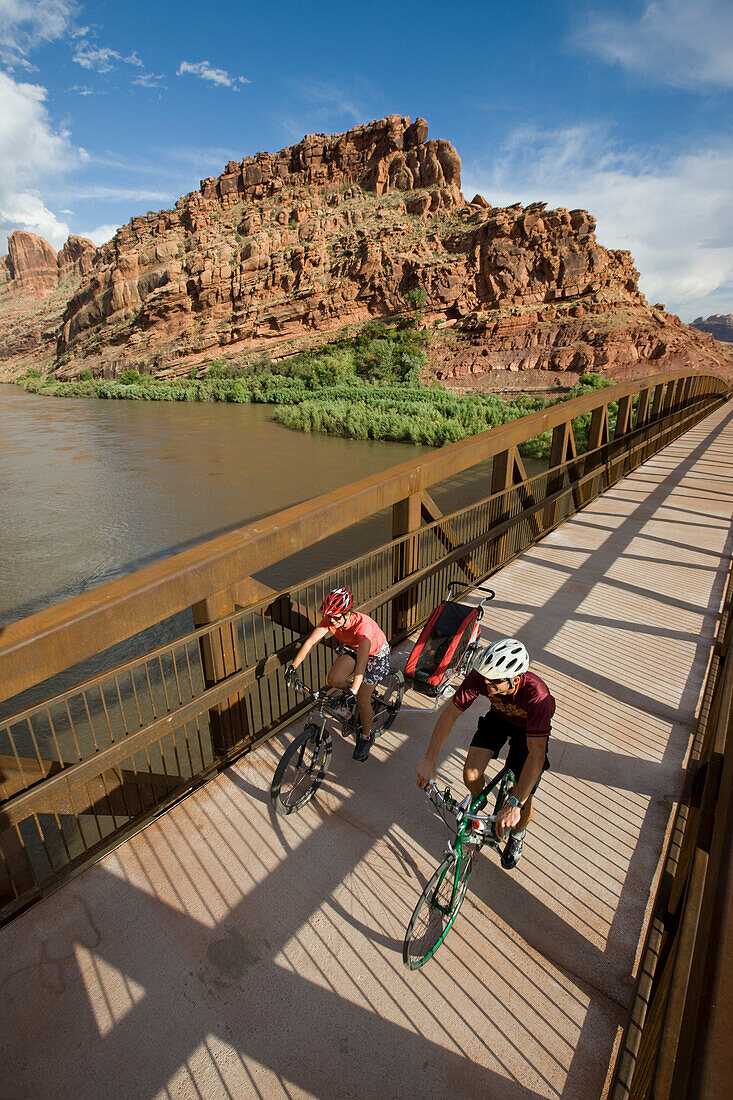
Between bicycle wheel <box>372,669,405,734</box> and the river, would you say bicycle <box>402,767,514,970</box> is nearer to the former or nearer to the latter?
bicycle wheel <box>372,669,405,734</box>

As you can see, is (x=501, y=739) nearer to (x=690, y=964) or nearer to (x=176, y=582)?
(x=690, y=964)

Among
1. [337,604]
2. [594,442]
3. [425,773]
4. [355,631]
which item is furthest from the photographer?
[594,442]

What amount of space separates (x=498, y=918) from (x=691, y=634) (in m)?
3.55

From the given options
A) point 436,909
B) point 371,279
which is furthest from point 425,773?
point 371,279

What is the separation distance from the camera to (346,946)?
7.91 feet

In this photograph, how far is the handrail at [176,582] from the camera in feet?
7.56

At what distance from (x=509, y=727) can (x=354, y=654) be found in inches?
42.5

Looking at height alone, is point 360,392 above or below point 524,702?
below

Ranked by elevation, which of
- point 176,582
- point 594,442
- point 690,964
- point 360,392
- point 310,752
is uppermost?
point 176,582

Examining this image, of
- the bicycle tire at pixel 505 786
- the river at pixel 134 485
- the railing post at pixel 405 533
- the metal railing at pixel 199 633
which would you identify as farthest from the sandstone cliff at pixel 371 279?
the bicycle tire at pixel 505 786

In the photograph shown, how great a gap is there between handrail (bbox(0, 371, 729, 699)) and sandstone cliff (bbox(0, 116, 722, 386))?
42.0 metres

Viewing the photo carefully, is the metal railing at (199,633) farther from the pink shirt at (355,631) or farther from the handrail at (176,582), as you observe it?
the pink shirt at (355,631)

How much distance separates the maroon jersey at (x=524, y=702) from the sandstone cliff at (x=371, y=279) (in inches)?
1705

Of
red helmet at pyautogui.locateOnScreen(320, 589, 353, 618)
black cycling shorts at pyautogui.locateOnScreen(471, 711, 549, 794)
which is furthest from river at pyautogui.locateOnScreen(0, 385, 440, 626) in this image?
black cycling shorts at pyautogui.locateOnScreen(471, 711, 549, 794)
